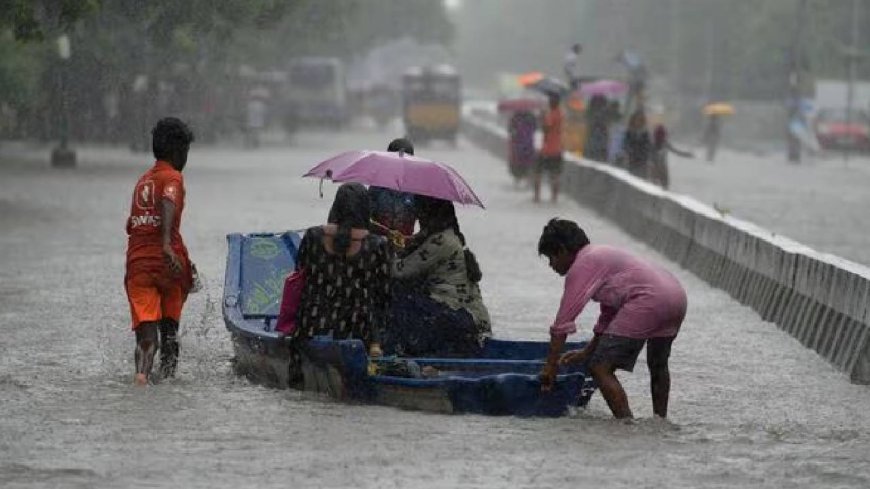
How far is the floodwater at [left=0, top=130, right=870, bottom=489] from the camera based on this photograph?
30.7 ft

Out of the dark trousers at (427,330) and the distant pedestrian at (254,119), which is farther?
the distant pedestrian at (254,119)

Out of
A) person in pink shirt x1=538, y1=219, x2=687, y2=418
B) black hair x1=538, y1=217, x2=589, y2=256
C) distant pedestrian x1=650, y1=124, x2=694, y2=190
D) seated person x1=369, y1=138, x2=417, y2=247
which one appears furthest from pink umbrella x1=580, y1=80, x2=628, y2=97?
black hair x1=538, y1=217, x2=589, y2=256

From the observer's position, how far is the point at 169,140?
38.5ft

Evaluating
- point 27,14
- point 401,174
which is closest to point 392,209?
point 401,174

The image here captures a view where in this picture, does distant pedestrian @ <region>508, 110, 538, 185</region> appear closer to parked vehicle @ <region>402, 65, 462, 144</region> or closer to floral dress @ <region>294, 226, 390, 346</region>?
floral dress @ <region>294, 226, 390, 346</region>

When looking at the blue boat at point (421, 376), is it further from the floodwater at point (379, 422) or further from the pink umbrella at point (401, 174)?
the pink umbrella at point (401, 174)

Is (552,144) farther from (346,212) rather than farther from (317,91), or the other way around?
(317,91)

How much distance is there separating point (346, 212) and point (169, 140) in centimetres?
122

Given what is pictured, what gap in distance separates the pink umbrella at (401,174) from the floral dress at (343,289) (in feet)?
2.44

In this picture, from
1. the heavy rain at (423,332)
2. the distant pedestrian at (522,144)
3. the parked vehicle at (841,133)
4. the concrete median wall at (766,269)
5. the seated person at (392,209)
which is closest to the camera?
the heavy rain at (423,332)

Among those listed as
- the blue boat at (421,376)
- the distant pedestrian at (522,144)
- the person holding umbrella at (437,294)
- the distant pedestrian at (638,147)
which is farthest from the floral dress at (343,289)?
the distant pedestrian at (522,144)

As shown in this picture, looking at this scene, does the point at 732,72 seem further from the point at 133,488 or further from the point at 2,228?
the point at 133,488

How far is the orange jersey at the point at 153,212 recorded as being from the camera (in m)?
11.7

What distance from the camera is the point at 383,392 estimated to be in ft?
36.4
